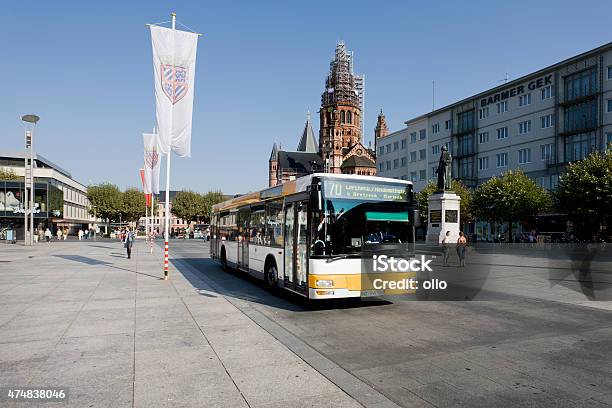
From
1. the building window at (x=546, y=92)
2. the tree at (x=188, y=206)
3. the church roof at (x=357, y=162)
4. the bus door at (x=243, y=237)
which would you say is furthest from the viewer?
the church roof at (x=357, y=162)

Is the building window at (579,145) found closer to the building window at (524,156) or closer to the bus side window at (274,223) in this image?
the building window at (524,156)

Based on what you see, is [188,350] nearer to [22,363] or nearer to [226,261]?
[22,363]

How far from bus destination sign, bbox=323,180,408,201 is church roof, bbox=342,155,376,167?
96.6 metres

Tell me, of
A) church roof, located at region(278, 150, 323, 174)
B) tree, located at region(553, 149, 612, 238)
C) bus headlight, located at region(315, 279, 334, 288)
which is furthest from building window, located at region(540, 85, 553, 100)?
church roof, located at region(278, 150, 323, 174)

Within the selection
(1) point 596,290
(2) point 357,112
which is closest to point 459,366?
(1) point 596,290

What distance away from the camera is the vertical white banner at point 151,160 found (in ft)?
95.2

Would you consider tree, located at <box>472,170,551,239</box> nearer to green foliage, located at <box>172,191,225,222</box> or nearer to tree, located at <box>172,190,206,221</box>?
green foliage, located at <box>172,191,225,222</box>

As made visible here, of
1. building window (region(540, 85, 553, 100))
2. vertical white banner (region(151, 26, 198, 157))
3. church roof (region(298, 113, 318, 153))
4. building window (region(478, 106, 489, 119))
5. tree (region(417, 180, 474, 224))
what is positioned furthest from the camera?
church roof (region(298, 113, 318, 153))

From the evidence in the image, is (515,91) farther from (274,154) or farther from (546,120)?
(274,154)

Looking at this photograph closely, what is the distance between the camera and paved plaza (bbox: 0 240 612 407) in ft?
17.2

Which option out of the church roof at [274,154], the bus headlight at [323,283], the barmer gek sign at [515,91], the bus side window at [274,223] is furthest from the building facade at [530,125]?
the church roof at [274,154]

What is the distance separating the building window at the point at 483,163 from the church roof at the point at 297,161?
65612mm

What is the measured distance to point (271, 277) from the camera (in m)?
13.0

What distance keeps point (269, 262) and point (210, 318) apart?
12.2ft
